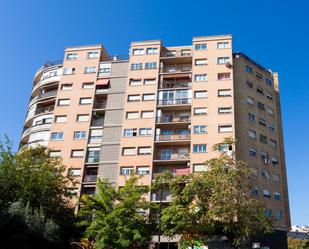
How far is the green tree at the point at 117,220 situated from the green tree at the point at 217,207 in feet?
8.89

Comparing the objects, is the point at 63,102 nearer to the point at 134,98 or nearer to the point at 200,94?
the point at 134,98

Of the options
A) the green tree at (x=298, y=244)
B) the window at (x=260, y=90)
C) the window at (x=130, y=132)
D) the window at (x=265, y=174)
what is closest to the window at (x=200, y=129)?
the window at (x=130, y=132)

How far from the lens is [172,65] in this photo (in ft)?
162

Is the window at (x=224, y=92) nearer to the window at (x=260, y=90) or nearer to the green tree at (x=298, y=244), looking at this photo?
the window at (x=260, y=90)

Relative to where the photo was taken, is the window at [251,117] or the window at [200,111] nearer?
the window at [200,111]

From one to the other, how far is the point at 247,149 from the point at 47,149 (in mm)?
23398

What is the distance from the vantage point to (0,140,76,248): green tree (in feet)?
106

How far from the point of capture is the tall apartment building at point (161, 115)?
139 feet

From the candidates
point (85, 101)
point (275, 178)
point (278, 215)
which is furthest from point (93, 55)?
point (278, 215)

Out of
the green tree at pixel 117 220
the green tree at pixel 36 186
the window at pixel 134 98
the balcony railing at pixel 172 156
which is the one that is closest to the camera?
the green tree at pixel 117 220

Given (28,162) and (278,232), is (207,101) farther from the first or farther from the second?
(28,162)

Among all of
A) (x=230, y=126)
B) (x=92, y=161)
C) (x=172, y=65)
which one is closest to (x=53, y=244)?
(x=92, y=161)

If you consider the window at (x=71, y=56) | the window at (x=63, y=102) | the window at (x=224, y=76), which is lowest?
the window at (x=63, y=102)

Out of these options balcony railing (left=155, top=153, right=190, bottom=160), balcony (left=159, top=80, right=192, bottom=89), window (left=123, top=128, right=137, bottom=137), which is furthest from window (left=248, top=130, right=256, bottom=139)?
window (left=123, top=128, right=137, bottom=137)
